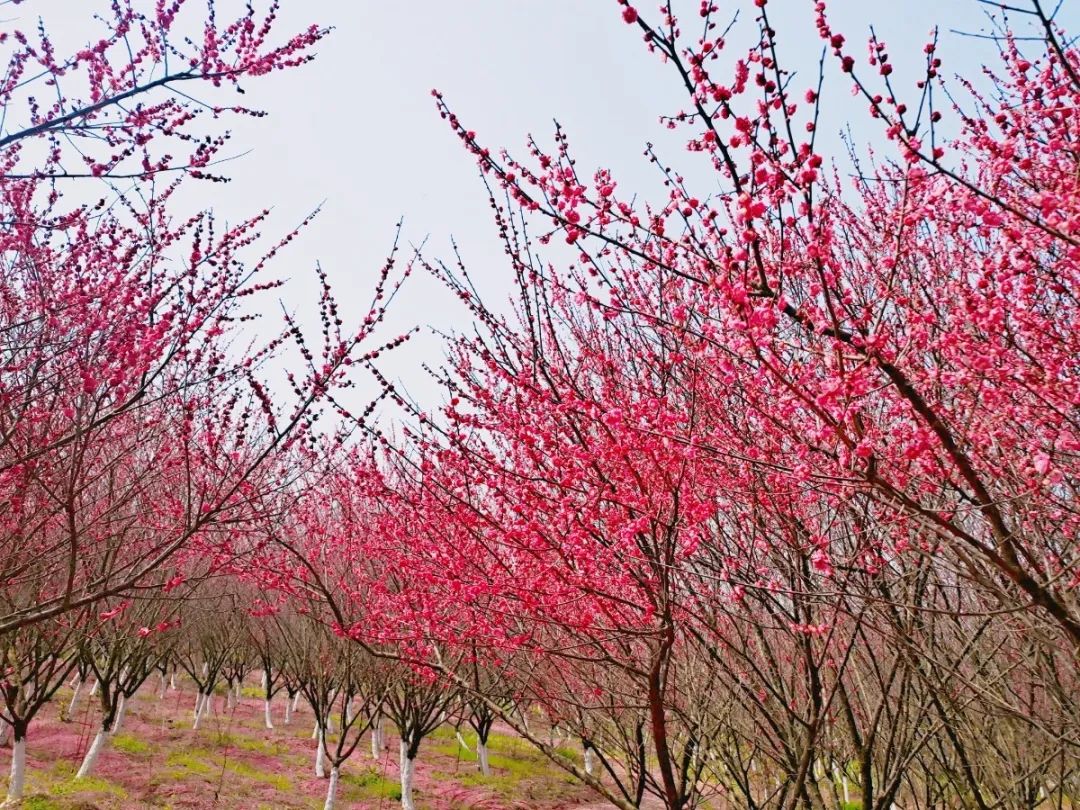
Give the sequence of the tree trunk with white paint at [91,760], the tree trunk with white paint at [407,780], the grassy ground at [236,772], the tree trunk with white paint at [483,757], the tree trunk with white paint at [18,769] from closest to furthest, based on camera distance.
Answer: the tree trunk with white paint at [18,769], the grassy ground at [236,772], the tree trunk with white paint at [91,760], the tree trunk with white paint at [407,780], the tree trunk with white paint at [483,757]

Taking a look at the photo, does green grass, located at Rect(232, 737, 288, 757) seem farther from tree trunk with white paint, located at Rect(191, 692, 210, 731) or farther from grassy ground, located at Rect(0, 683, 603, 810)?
tree trunk with white paint, located at Rect(191, 692, 210, 731)

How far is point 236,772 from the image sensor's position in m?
14.9

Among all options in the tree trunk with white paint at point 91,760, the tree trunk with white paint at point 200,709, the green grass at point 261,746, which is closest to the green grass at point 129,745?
the tree trunk with white paint at point 200,709

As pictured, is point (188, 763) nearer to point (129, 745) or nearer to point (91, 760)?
point (129, 745)

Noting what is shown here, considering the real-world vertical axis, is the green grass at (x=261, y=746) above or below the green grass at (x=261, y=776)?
below

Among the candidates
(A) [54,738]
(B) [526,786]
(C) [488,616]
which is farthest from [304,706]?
(C) [488,616]

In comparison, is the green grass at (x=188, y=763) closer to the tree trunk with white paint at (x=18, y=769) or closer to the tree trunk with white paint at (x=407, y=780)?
the tree trunk with white paint at (x=18, y=769)

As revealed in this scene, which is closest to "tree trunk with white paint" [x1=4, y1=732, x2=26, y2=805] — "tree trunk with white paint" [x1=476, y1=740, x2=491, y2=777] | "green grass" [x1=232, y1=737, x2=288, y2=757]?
"green grass" [x1=232, y1=737, x2=288, y2=757]

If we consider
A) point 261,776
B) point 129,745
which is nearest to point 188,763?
point 261,776

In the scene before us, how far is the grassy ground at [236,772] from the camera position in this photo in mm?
12812

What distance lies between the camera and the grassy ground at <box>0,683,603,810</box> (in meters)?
→ 12.8

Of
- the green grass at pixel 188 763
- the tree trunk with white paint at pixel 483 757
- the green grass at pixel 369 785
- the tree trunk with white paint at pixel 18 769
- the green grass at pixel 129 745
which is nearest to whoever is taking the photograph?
the tree trunk with white paint at pixel 18 769

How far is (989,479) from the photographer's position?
12.8ft

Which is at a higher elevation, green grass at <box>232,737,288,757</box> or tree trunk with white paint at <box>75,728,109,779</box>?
tree trunk with white paint at <box>75,728,109,779</box>
